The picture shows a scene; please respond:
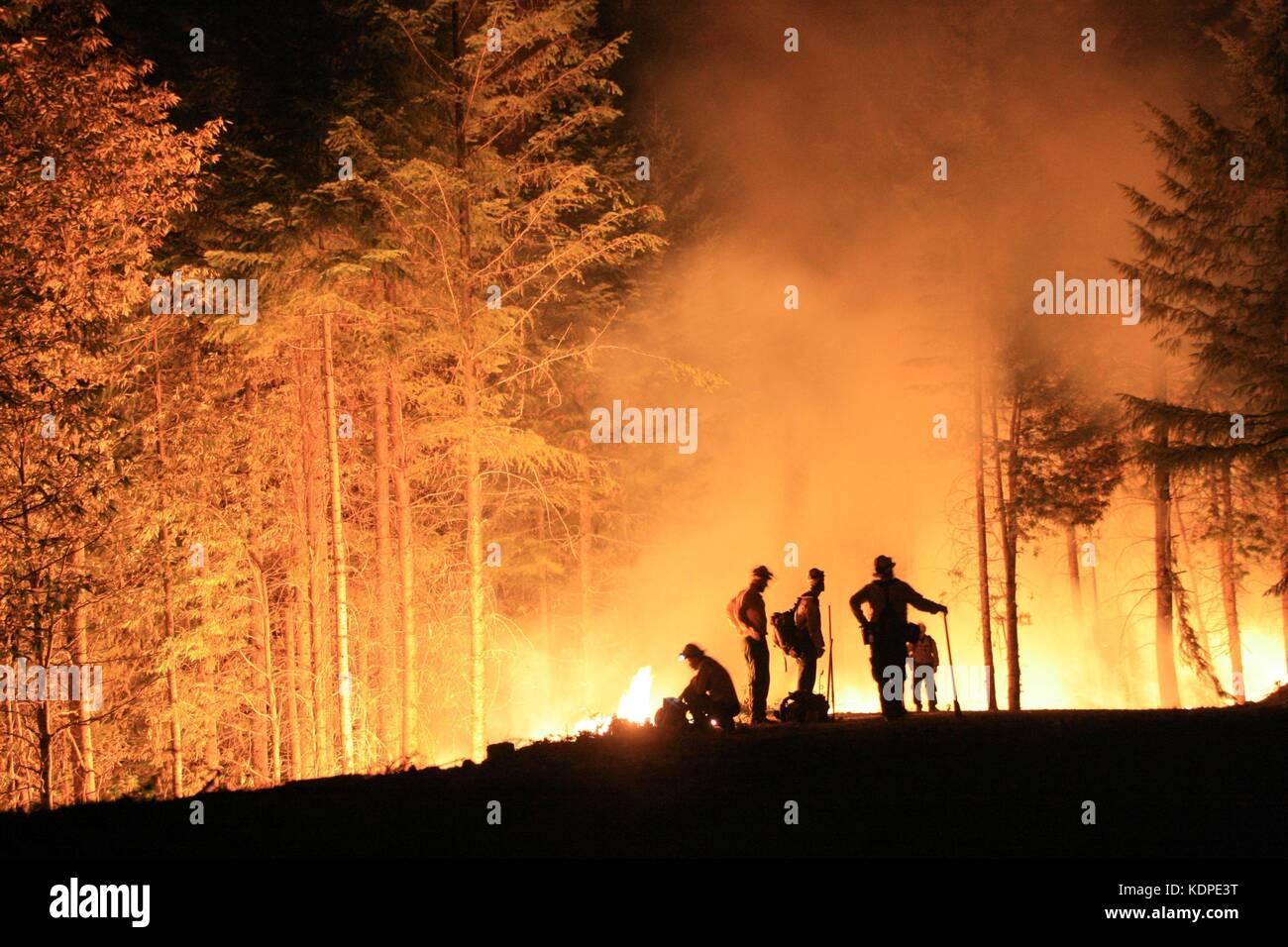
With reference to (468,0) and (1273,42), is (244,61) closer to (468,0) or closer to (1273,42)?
(468,0)

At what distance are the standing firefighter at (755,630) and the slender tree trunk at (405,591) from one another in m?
7.13

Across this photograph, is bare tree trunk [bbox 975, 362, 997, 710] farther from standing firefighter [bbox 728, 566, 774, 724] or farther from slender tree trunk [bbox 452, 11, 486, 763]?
slender tree trunk [bbox 452, 11, 486, 763]

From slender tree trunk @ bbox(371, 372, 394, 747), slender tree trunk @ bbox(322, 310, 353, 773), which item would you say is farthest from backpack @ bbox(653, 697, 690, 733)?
slender tree trunk @ bbox(371, 372, 394, 747)

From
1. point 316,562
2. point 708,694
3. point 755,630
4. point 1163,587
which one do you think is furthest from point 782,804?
point 1163,587

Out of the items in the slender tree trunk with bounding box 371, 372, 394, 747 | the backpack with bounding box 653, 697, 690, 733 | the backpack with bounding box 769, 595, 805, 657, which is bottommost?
the backpack with bounding box 653, 697, 690, 733

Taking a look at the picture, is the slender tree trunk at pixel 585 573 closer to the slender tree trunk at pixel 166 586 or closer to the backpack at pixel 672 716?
the slender tree trunk at pixel 166 586

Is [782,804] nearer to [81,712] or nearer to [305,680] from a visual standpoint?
[81,712]

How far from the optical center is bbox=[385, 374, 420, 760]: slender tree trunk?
745 inches

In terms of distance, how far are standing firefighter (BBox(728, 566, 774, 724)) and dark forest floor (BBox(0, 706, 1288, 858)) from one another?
2.50 m

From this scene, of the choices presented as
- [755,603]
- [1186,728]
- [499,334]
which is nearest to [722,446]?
[499,334]

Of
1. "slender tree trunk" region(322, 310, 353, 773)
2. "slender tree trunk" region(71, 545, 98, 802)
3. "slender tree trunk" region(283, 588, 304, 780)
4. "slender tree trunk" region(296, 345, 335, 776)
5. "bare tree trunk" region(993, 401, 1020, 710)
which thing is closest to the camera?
"slender tree trunk" region(71, 545, 98, 802)

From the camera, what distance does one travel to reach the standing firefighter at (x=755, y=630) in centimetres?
1388

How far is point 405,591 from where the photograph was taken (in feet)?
62.6

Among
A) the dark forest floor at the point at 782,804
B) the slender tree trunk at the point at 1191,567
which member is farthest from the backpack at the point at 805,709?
the slender tree trunk at the point at 1191,567
